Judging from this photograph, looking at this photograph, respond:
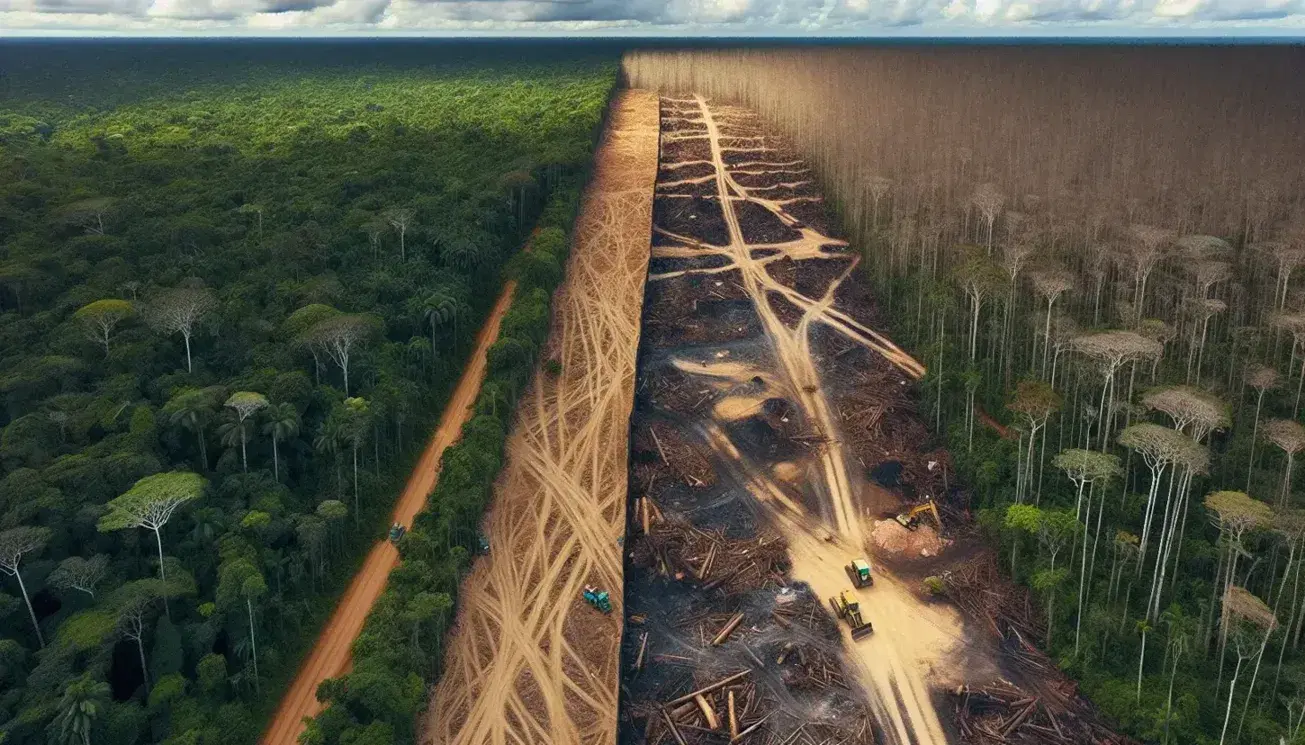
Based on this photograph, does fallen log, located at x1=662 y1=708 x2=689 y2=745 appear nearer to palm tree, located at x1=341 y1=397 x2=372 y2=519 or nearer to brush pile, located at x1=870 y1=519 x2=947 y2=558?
brush pile, located at x1=870 y1=519 x2=947 y2=558

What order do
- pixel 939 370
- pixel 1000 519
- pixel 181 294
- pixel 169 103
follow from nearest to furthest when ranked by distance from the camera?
pixel 1000 519, pixel 181 294, pixel 939 370, pixel 169 103

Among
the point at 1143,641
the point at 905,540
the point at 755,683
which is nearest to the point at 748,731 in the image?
the point at 755,683

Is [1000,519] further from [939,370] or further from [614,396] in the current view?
[614,396]

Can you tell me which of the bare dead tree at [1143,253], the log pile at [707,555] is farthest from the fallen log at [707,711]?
the bare dead tree at [1143,253]

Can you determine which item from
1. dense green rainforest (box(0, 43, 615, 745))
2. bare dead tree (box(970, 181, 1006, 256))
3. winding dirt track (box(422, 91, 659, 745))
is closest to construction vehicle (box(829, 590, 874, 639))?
winding dirt track (box(422, 91, 659, 745))

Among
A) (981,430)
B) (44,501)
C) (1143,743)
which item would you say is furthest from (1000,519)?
(44,501)
